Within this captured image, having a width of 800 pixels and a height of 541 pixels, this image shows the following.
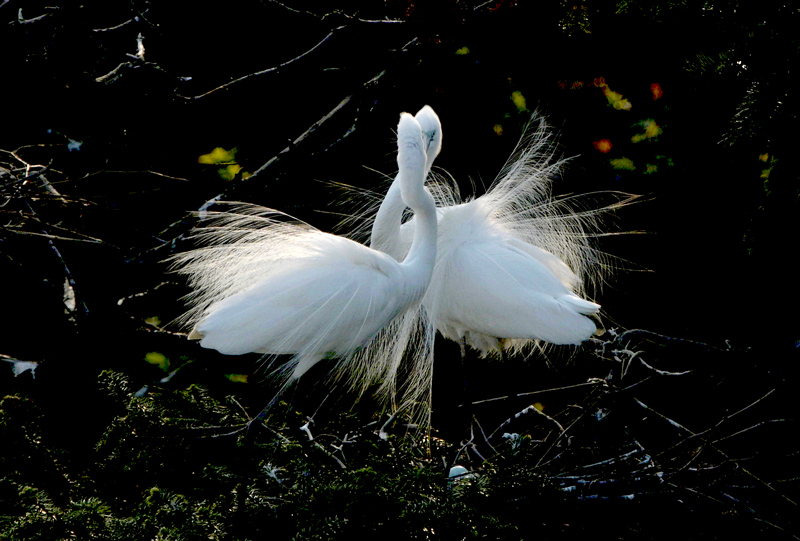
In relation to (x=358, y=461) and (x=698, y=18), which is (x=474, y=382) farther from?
(x=698, y=18)

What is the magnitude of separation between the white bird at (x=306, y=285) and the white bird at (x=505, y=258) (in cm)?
33

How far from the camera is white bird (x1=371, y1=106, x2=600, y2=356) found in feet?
7.88

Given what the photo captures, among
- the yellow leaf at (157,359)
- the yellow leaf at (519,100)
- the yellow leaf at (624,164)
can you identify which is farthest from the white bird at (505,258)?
the yellow leaf at (157,359)

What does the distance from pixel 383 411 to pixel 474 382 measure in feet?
4.29

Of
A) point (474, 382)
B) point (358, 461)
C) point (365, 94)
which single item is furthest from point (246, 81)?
point (474, 382)

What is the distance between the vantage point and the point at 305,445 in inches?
68.3

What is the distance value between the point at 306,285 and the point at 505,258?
1.01 metres

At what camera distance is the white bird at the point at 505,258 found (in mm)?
2400

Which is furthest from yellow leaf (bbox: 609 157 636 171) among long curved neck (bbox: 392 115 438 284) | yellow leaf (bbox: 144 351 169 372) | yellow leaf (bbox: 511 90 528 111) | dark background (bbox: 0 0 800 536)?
yellow leaf (bbox: 144 351 169 372)

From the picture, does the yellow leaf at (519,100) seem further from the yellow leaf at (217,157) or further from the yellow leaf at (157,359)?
the yellow leaf at (157,359)

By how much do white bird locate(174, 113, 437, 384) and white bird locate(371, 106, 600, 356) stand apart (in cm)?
A: 33

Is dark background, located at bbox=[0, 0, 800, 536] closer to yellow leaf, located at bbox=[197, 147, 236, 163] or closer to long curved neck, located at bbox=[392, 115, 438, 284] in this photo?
yellow leaf, located at bbox=[197, 147, 236, 163]

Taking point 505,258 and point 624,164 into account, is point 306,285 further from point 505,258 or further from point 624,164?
point 624,164

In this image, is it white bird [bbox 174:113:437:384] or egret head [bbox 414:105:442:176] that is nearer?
white bird [bbox 174:113:437:384]
